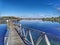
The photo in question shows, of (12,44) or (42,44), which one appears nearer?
(12,44)

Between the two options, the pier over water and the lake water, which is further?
the pier over water

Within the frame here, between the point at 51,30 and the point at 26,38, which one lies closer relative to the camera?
the point at 26,38

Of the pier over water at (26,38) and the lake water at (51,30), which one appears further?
the pier over water at (26,38)

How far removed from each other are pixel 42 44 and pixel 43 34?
806cm

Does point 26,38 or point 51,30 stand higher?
point 26,38

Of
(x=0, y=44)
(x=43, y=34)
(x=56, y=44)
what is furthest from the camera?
(x=56, y=44)

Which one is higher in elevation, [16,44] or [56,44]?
[16,44]

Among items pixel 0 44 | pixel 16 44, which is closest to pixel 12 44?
pixel 16 44

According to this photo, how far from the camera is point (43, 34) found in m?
6.89

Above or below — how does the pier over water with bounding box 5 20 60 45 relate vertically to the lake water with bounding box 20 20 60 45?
above

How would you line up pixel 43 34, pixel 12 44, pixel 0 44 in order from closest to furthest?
pixel 43 34 < pixel 12 44 < pixel 0 44

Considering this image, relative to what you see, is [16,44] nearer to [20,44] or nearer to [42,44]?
[20,44]

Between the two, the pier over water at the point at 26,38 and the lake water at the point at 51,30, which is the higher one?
the pier over water at the point at 26,38

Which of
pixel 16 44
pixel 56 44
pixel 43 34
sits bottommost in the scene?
pixel 56 44
